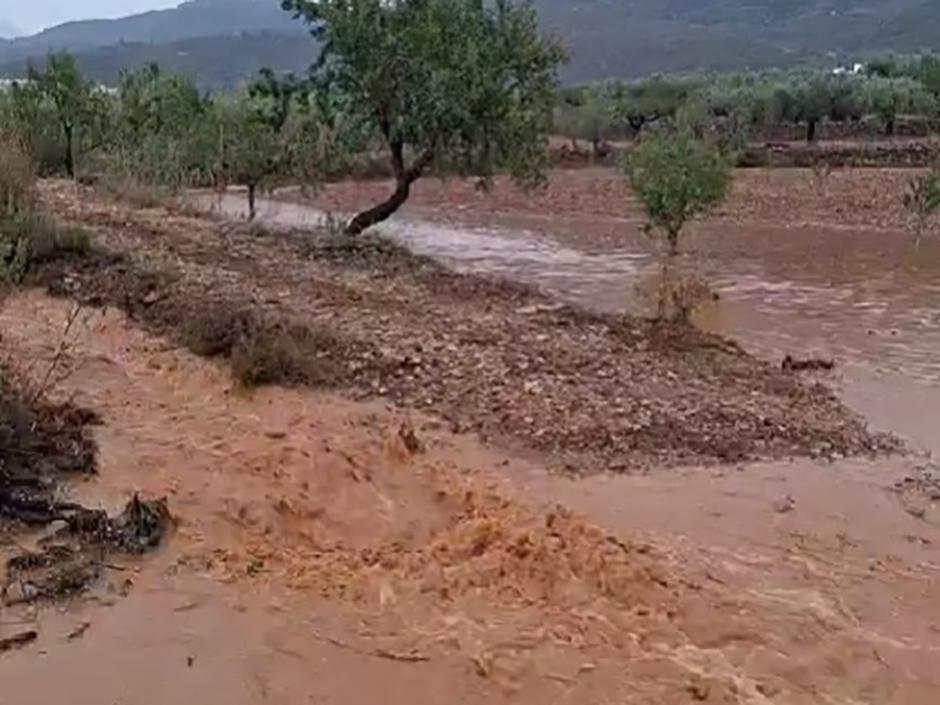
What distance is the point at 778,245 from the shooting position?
1053 inches

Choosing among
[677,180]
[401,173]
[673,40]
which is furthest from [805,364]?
[673,40]

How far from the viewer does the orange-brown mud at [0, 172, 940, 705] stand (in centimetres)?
704

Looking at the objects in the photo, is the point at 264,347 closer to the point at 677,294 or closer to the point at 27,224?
the point at 27,224

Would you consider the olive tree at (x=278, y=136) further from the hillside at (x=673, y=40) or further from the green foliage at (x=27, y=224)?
the hillside at (x=673, y=40)

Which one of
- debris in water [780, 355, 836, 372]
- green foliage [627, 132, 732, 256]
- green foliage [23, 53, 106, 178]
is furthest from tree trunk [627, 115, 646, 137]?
debris in water [780, 355, 836, 372]

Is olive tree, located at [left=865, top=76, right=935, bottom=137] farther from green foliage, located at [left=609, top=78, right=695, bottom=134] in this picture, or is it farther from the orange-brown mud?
the orange-brown mud

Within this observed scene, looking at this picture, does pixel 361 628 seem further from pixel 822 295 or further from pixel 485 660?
pixel 822 295

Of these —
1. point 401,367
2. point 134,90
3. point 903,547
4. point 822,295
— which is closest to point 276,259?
point 401,367

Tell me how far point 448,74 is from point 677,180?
3883mm

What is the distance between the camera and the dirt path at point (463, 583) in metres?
7.03

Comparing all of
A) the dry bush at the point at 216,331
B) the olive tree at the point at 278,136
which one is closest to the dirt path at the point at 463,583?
the dry bush at the point at 216,331

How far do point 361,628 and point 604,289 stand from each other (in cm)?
1355

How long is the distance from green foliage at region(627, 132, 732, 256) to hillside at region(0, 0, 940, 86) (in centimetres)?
7319

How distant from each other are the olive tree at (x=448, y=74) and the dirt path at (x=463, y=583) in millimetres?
9430
